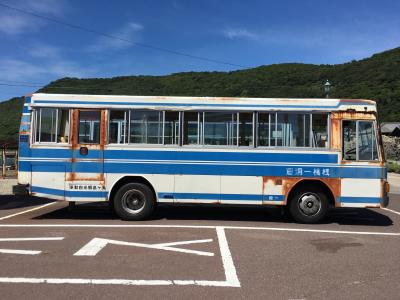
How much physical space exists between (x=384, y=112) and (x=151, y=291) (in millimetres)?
73875

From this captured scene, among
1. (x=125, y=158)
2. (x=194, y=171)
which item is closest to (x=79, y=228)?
(x=125, y=158)

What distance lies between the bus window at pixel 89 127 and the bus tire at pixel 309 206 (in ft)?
15.7

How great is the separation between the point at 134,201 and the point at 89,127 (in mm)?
2008

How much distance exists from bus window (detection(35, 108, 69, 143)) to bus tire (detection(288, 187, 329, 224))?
18.0 feet

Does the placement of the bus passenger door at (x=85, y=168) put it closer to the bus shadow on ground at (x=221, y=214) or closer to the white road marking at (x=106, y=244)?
the bus shadow on ground at (x=221, y=214)

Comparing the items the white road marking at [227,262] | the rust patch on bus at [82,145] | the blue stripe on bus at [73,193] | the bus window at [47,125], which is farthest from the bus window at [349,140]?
the bus window at [47,125]

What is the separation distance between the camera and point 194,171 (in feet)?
34.0

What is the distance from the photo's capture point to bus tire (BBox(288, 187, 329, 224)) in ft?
33.9

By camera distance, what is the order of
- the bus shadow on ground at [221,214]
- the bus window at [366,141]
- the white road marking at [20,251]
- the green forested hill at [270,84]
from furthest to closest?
the green forested hill at [270,84]
the bus shadow on ground at [221,214]
the bus window at [366,141]
the white road marking at [20,251]

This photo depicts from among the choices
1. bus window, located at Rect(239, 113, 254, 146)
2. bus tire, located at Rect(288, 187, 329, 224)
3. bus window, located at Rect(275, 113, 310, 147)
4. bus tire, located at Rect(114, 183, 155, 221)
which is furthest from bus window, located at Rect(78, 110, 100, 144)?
bus tire, located at Rect(288, 187, 329, 224)

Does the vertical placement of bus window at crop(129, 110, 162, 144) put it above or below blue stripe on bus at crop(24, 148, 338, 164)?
above

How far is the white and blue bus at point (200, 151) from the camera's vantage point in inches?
405

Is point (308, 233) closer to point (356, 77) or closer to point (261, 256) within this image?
point (261, 256)

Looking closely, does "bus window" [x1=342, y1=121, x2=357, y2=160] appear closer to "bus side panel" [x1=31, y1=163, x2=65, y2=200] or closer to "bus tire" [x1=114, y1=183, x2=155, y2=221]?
"bus tire" [x1=114, y1=183, x2=155, y2=221]
